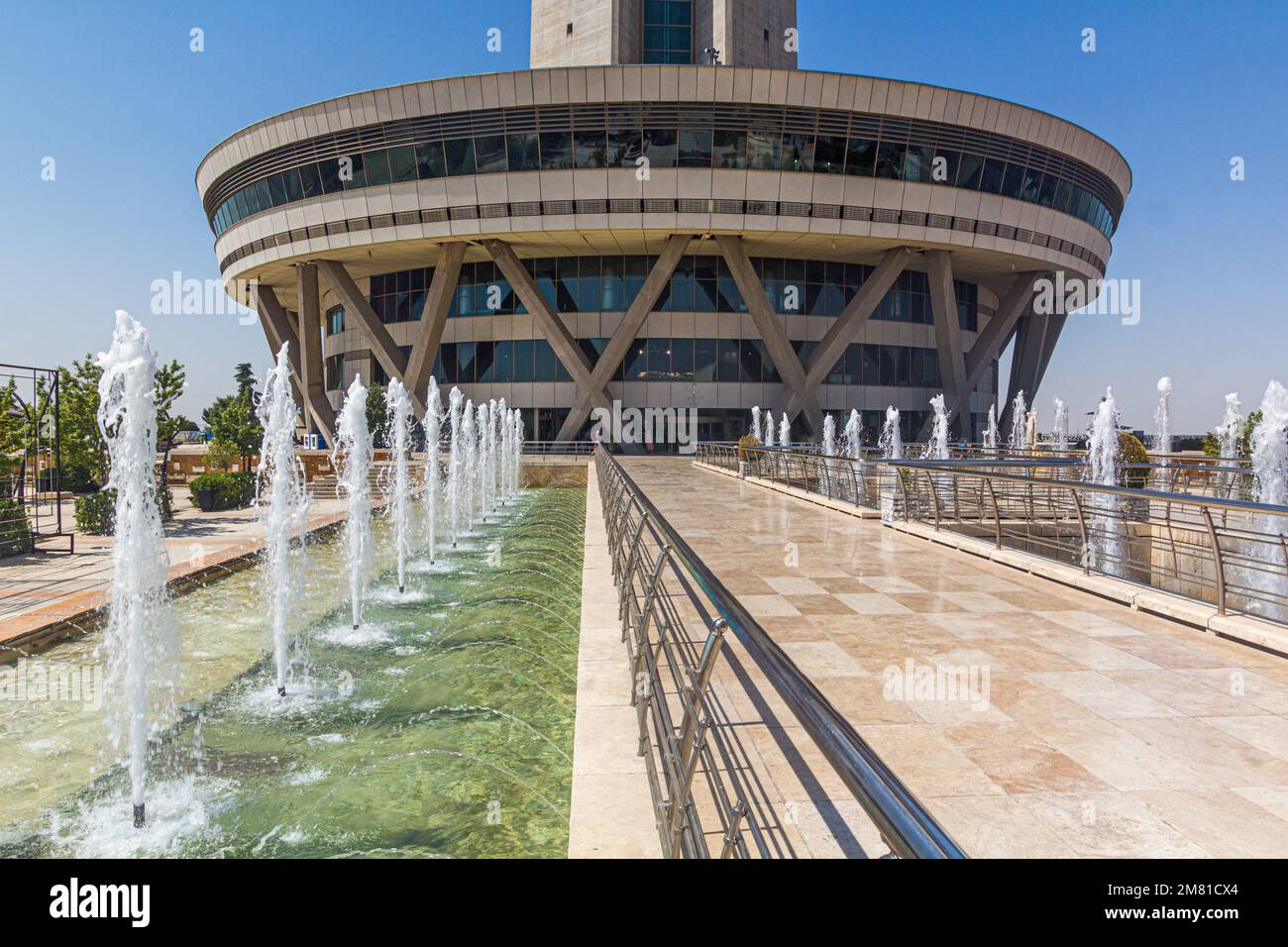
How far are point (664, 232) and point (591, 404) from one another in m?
9.81

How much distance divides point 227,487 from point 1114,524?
76.0 feet

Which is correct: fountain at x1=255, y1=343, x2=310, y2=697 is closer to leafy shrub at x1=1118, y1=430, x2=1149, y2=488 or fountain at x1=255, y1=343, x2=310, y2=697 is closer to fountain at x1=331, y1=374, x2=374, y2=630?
fountain at x1=331, y1=374, x2=374, y2=630

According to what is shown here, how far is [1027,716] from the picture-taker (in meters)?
4.68

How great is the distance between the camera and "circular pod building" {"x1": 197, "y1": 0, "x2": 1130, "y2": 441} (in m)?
39.2

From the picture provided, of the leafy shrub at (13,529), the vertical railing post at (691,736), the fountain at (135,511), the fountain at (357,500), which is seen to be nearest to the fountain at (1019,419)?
the fountain at (357,500)

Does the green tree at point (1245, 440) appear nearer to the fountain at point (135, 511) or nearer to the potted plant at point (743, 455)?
the potted plant at point (743, 455)

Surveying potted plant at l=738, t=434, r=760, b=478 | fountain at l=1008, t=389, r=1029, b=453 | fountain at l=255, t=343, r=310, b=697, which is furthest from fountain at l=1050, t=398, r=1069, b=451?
fountain at l=255, t=343, r=310, b=697

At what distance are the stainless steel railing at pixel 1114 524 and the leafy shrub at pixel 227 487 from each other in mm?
16331

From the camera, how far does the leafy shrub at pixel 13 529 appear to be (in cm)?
1413

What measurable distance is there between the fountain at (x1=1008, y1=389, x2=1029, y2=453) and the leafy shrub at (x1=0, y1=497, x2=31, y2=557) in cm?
4662

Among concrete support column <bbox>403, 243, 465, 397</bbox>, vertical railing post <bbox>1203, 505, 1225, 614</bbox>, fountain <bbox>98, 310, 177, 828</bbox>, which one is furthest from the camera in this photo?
concrete support column <bbox>403, 243, 465, 397</bbox>

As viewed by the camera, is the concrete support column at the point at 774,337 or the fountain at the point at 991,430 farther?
the fountain at the point at 991,430
